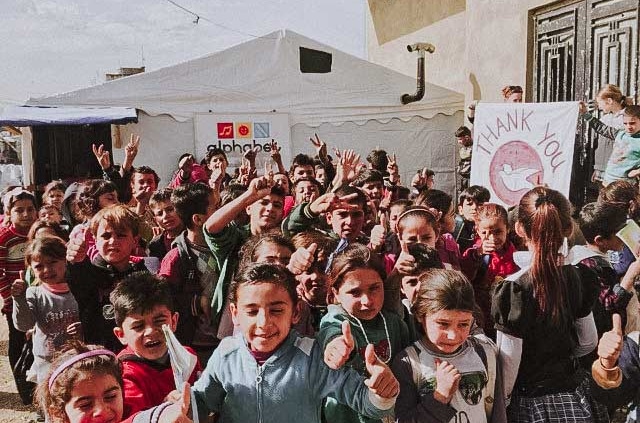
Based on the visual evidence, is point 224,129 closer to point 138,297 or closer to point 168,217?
point 168,217

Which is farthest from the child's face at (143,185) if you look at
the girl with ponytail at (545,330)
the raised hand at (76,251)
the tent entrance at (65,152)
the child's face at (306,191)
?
the tent entrance at (65,152)

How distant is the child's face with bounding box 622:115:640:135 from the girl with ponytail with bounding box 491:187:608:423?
2.88 meters

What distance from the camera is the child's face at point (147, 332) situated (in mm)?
2041

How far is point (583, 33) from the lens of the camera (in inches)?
232

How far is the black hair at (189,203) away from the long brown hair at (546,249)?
1563mm

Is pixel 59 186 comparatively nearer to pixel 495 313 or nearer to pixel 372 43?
pixel 495 313

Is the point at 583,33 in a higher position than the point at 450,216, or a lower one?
higher

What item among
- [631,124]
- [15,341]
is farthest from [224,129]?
[631,124]

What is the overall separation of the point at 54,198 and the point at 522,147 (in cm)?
401

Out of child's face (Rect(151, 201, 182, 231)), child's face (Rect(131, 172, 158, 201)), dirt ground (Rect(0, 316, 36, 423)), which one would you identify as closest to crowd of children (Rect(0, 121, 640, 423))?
child's face (Rect(151, 201, 182, 231))

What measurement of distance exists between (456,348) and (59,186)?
4030 millimetres

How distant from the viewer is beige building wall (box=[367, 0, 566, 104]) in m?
7.04

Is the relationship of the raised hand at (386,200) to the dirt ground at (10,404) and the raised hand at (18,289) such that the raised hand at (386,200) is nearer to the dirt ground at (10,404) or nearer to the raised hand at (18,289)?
the raised hand at (18,289)

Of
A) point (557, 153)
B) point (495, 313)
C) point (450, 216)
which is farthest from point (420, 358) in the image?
point (557, 153)
